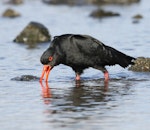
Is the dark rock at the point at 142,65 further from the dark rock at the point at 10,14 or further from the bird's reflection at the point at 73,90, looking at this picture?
the dark rock at the point at 10,14

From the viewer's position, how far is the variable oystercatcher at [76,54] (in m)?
14.4

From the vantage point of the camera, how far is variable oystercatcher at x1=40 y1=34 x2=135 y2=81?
47.4 ft

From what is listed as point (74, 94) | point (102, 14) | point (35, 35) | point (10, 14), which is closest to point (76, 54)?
point (74, 94)

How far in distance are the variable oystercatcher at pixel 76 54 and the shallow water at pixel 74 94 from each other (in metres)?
0.34

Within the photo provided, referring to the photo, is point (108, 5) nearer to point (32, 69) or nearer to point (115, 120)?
point (32, 69)

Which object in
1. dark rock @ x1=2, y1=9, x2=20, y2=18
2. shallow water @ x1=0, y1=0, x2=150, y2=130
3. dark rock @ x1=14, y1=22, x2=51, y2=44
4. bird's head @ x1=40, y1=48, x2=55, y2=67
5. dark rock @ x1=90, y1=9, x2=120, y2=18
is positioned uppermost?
dark rock @ x1=2, y1=9, x2=20, y2=18

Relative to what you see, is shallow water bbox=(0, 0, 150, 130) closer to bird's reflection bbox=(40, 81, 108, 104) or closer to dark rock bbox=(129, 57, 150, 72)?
bird's reflection bbox=(40, 81, 108, 104)

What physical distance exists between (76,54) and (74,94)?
1339 millimetres

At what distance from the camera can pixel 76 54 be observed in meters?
14.6

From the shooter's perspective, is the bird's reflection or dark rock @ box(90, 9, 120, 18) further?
dark rock @ box(90, 9, 120, 18)

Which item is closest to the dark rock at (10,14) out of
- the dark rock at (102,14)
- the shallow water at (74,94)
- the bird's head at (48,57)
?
the dark rock at (102,14)

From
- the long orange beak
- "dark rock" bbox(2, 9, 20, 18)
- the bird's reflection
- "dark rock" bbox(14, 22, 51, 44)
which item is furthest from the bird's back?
"dark rock" bbox(2, 9, 20, 18)

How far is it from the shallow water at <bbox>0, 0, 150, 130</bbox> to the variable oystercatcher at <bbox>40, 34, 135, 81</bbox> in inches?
13.6

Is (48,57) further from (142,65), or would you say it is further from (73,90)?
(142,65)
